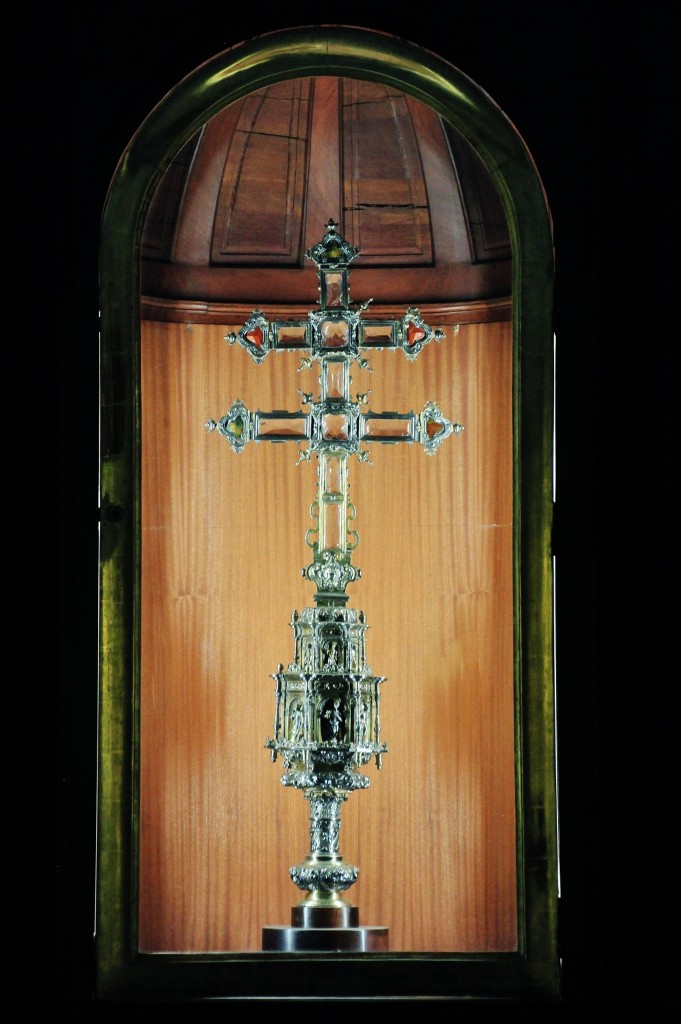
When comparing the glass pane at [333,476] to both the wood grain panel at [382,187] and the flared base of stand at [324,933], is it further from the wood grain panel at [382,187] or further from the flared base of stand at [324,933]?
the flared base of stand at [324,933]

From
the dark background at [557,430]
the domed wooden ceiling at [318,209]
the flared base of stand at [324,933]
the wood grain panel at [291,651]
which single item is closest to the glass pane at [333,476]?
the wood grain panel at [291,651]

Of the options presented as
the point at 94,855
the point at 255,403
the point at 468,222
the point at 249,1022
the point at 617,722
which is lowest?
the point at 249,1022

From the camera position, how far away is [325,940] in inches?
153

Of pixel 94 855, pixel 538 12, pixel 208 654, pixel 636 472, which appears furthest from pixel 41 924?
pixel 538 12

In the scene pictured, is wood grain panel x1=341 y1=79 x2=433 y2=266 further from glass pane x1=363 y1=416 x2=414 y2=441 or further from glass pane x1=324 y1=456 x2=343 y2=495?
glass pane x1=324 y1=456 x2=343 y2=495

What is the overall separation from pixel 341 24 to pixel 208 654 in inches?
48.9

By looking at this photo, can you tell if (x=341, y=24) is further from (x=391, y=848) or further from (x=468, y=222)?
(x=391, y=848)

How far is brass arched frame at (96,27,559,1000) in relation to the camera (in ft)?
12.1

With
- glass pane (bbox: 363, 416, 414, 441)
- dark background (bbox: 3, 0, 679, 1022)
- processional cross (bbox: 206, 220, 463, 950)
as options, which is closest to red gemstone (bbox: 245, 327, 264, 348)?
processional cross (bbox: 206, 220, 463, 950)

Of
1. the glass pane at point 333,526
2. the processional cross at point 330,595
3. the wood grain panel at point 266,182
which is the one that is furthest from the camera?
the wood grain panel at point 266,182

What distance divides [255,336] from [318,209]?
0.35m

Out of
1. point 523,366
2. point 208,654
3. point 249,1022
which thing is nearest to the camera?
point 249,1022

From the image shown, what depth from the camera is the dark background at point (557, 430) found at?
12.1 feet

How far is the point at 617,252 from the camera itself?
12.5 ft
